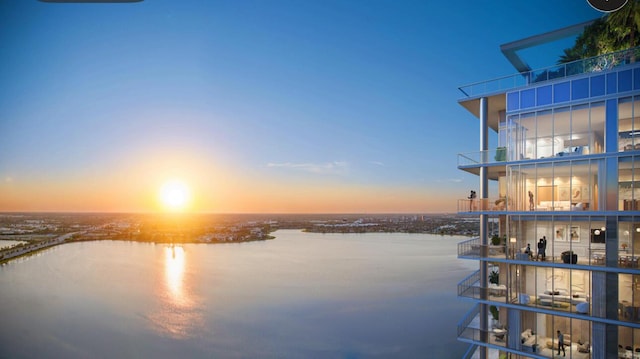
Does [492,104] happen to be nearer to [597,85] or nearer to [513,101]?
[513,101]

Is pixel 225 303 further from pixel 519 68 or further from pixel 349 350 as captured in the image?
pixel 519 68

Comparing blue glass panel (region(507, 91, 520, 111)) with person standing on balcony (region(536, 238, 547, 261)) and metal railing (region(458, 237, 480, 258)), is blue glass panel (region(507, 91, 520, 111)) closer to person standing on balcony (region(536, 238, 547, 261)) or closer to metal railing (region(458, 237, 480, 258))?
person standing on balcony (region(536, 238, 547, 261))

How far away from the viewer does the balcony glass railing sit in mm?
12070

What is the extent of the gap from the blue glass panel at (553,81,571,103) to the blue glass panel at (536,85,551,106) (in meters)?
0.17

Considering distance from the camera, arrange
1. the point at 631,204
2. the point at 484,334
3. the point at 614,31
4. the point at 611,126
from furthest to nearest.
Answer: the point at 614,31 → the point at 484,334 → the point at 611,126 → the point at 631,204

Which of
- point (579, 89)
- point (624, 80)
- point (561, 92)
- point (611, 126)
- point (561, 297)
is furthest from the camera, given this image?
point (561, 92)

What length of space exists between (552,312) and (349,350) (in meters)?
15.3

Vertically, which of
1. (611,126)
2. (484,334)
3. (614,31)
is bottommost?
(484,334)

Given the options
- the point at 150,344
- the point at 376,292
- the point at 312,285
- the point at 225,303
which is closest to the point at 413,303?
the point at 376,292

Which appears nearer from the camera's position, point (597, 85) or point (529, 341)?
point (597, 85)

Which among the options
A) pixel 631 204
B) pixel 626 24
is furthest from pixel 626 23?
pixel 631 204

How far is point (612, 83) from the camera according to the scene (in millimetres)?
11844

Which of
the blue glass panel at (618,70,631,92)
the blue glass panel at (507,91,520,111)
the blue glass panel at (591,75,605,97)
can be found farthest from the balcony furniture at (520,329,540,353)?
the blue glass panel at (618,70,631,92)

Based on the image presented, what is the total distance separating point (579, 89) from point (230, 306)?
107 ft
